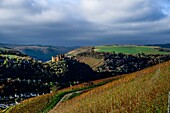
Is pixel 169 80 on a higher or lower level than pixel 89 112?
higher

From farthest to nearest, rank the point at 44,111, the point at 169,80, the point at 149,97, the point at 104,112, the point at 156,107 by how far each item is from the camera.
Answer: the point at 44,111 < the point at 169,80 < the point at 104,112 < the point at 149,97 < the point at 156,107

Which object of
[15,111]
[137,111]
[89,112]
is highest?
[137,111]

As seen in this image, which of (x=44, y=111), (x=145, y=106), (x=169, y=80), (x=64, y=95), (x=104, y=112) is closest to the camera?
(x=145, y=106)

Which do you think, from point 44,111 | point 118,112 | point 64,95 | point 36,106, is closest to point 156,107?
point 118,112

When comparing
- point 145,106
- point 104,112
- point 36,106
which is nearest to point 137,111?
point 145,106

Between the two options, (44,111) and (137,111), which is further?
(44,111)

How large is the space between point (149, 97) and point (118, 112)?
463cm

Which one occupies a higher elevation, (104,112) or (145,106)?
(145,106)

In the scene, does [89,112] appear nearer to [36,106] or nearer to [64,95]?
[36,106]

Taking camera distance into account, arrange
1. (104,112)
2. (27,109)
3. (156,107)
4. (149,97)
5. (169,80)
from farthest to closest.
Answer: (27,109) → (169,80) → (104,112) → (149,97) → (156,107)

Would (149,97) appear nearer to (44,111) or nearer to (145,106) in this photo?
(145,106)

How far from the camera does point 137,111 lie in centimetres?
3694

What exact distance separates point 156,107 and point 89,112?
21.3 m

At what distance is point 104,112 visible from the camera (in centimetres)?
4947
